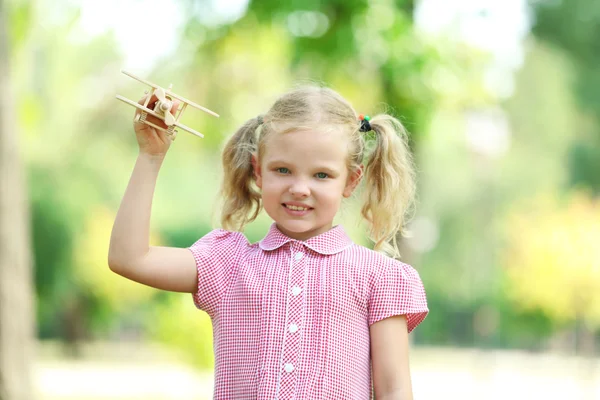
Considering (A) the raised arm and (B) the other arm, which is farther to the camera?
(B) the other arm

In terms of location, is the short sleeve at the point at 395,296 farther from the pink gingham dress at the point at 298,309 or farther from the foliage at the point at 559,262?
Result: the foliage at the point at 559,262

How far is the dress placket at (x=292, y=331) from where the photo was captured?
211 cm

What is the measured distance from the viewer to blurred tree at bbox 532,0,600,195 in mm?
22281

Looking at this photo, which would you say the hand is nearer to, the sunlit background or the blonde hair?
the blonde hair

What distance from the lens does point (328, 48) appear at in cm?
809

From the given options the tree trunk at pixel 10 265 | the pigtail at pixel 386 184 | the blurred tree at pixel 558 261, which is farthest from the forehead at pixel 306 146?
the blurred tree at pixel 558 261

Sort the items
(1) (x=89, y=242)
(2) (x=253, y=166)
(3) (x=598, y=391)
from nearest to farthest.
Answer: (2) (x=253, y=166) → (3) (x=598, y=391) → (1) (x=89, y=242)

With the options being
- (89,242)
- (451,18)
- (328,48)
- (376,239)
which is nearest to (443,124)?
(451,18)

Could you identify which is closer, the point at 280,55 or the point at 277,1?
the point at 277,1

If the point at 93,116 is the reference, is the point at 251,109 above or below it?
below

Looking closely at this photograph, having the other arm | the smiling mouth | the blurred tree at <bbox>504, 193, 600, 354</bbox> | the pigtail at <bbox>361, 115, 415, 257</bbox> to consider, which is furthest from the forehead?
the blurred tree at <bbox>504, 193, 600, 354</bbox>

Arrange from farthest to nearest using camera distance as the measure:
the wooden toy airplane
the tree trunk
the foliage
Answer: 1. the foliage
2. the tree trunk
3. the wooden toy airplane

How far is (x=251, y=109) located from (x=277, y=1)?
18.2 feet

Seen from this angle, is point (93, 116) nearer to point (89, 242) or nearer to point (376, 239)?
point (89, 242)
